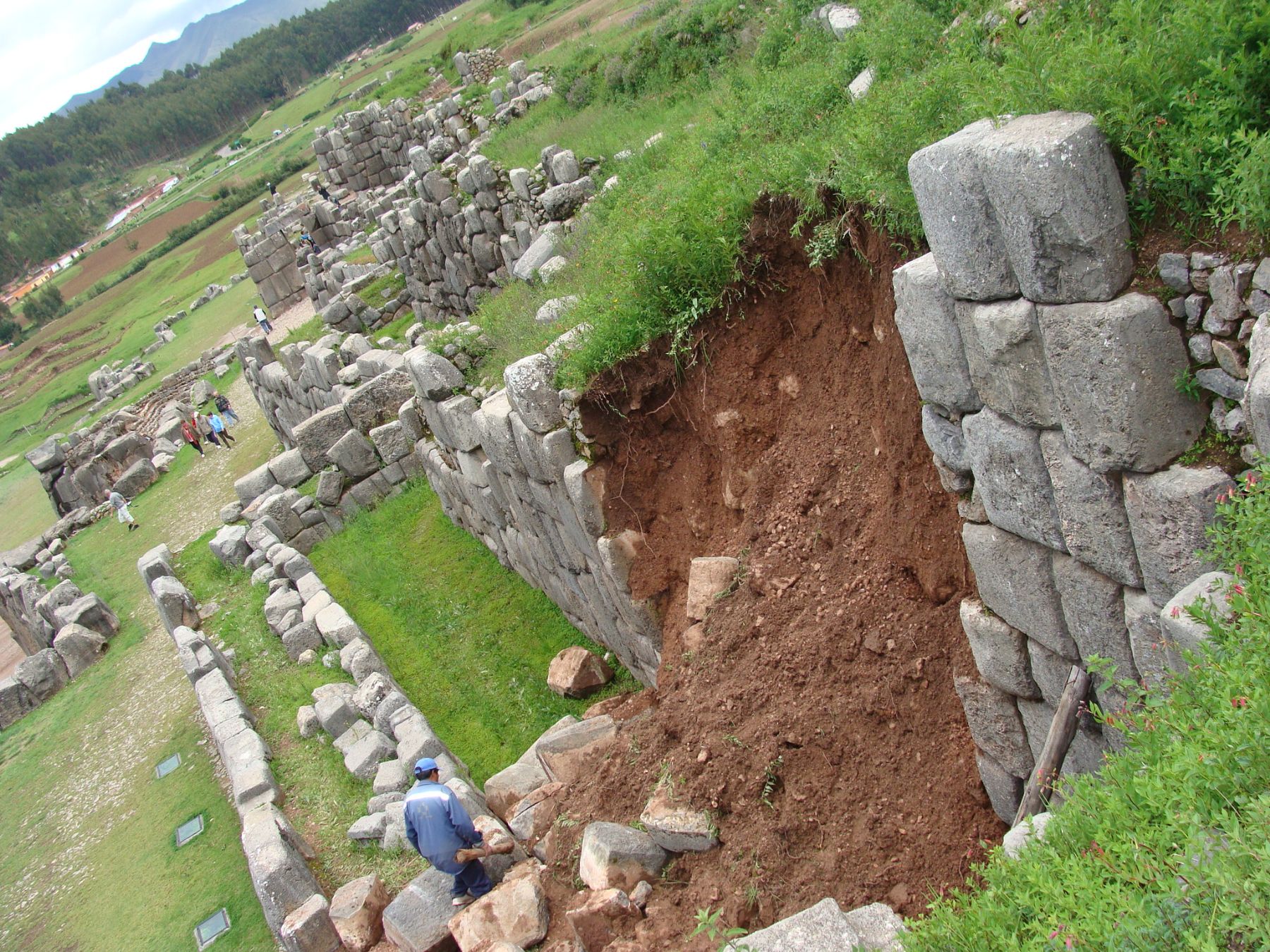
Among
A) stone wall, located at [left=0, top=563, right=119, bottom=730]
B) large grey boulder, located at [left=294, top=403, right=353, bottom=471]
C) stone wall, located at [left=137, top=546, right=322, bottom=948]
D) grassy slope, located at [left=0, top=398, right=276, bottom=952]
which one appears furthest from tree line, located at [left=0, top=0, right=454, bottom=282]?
stone wall, located at [left=137, top=546, right=322, bottom=948]

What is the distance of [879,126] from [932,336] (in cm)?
189

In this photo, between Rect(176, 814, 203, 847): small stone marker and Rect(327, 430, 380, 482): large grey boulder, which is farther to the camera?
Rect(327, 430, 380, 482): large grey boulder

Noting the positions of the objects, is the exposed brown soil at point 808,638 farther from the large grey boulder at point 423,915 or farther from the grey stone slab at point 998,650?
the large grey boulder at point 423,915

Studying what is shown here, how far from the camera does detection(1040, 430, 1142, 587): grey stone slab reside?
4066mm

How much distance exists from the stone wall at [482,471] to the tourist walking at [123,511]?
4.17 meters

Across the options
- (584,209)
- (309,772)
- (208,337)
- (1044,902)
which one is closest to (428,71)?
(208,337)

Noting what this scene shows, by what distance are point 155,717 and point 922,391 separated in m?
12.6

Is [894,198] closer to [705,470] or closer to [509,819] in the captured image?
[705,470]

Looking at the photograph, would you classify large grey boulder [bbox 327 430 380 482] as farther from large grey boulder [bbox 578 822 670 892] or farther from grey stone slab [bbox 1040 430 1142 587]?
grey stone slab [bbox 1040 430 1142 587]

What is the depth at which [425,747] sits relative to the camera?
9.41 meters

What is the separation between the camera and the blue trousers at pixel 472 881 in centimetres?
719

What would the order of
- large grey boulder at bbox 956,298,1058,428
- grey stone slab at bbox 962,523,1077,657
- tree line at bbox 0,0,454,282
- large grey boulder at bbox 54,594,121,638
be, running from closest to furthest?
large grey boulder at bbox 956,298,1058,428
grey stone slab at bbox 962,523,1077,657
large grey boulder at bbox 54,594,121,638
tree line at bbox 0,0,454,282

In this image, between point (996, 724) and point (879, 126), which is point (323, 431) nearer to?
point (879, 126)

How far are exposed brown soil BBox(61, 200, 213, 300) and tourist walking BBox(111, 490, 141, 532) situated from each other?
50463mm
